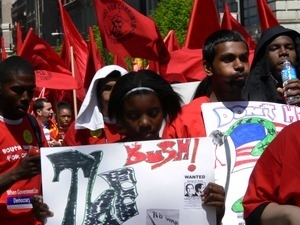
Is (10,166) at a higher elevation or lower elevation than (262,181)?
lower

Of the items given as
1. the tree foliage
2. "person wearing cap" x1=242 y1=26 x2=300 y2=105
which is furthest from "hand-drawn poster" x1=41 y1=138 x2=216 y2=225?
the tree foliage

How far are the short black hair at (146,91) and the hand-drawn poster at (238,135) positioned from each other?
0.21 metres

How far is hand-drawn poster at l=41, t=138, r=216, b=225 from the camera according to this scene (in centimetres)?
367

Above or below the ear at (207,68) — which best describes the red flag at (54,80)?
below

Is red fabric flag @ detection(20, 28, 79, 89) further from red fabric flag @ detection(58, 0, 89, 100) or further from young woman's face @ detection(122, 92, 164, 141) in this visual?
young woman's face @ detection(122, 92, 164, 141)

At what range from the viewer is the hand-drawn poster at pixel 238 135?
13.2 feet

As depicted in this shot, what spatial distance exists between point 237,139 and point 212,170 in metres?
0.48

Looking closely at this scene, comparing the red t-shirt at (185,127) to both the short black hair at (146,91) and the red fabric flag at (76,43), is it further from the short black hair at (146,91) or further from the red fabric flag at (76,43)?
the red fabric flag at (76,43)

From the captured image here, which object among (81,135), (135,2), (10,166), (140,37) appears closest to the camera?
(10,166)

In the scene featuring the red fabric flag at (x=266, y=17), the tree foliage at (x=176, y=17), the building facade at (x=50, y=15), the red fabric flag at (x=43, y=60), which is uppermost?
the red fabric flag at (x=266, y=17)

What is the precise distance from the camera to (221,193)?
3645mm

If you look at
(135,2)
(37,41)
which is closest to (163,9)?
(37,41)

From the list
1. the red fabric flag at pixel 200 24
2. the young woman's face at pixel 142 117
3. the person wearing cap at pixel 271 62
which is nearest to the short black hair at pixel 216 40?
the person wearing cap at pixel 271 62

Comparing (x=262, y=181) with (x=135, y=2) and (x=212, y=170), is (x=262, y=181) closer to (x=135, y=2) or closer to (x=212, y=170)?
(x=212, y=170)
